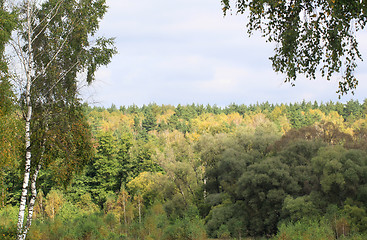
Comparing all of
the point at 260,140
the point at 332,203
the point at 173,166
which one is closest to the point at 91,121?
the point at 173,166

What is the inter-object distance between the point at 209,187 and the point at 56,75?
28.9 m

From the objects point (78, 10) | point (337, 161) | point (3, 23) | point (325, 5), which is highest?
point (78, 10)

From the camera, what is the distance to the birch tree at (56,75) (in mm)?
12945

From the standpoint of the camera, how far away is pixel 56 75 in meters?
13.5

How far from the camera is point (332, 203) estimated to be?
2883 cm

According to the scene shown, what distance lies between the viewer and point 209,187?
132ft

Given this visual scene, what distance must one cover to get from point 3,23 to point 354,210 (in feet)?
78.3

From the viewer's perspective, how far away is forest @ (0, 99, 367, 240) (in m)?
20.0

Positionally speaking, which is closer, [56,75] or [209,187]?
[56,75]

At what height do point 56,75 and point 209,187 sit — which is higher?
point 56,75

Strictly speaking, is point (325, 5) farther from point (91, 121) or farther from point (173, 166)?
point (91, 121)

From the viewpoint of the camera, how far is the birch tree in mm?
12945

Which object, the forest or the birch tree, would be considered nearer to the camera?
the birch tree

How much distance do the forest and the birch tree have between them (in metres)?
0.15
